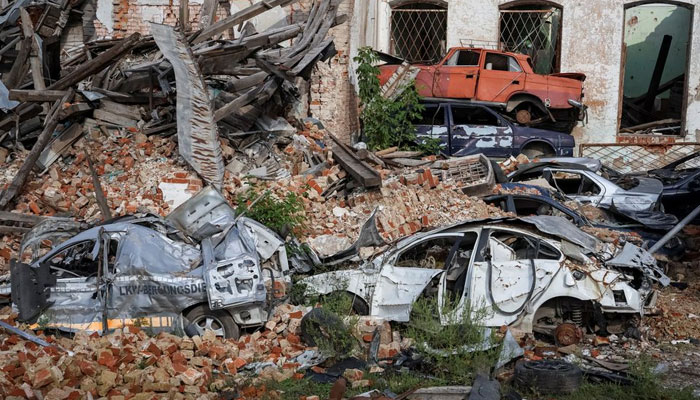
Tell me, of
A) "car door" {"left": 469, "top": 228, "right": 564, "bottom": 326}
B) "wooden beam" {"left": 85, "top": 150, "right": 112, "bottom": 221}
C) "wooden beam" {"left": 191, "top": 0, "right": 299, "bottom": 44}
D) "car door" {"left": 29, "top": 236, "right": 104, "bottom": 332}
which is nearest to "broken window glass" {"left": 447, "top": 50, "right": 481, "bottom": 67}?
"wooden beam" {"left": 191, "top": 0, "right": 299, "bottom": 44}

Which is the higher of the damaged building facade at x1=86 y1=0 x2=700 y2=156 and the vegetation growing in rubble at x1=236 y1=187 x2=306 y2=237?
the damaged building facade at x1=86 y1=0 x2=700 y2=156

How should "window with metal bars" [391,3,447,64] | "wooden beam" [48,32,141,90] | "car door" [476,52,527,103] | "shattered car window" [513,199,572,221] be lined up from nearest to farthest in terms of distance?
"shattered car window" [513,199,572,221], "wooden beam" [48,32,141,90], "car door" [476,52,527,103], "window with metal bars" [391,3,447,64]

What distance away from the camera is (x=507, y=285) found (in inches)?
372

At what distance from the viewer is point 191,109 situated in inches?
518

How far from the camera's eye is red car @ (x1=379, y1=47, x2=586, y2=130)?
733 inches

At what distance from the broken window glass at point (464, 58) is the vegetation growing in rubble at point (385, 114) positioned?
1522 millimetres

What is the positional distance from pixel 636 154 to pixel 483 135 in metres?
4.99

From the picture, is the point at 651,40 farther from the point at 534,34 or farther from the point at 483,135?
the point at 483,135

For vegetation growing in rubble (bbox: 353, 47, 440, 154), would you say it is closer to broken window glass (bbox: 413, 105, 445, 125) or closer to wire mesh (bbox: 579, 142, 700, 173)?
broken window glass (bbox: 413, 105, 445, 125)

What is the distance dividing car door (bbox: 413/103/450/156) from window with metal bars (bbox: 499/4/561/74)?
4.46m

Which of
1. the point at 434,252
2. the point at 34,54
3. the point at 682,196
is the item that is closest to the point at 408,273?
the point at 434,252

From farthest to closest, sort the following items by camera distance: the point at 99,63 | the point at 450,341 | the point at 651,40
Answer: the point at 651,40 → the point at 99,63 → the point at 450,341

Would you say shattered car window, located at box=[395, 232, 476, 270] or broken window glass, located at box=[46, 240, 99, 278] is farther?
shattered car window, located at box=[395, 232, 476, 270]

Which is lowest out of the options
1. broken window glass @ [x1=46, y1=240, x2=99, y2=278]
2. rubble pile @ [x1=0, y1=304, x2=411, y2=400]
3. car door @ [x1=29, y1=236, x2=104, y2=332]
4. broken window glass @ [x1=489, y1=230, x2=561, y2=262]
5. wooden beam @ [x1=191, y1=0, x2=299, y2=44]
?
rubble pile @ [x1=0, y1=304, x2=411, y2=400]
